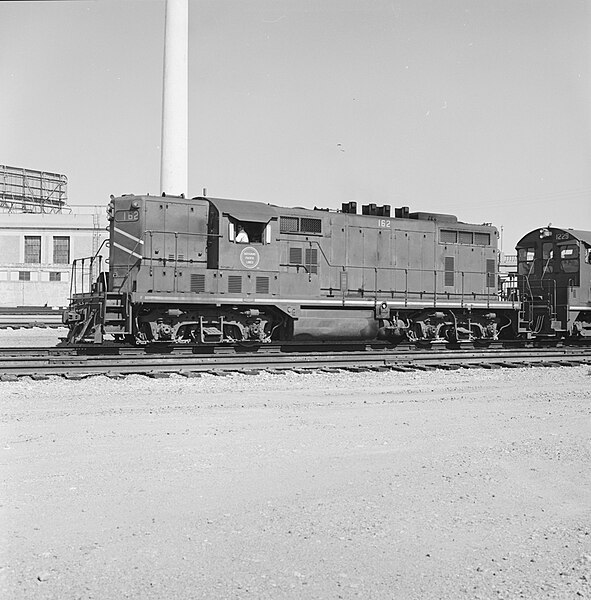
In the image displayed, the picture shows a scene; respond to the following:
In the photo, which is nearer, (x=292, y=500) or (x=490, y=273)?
(x=292, y=500)

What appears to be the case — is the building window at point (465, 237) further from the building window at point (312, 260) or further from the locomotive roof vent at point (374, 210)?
the building window at point (312, 260)

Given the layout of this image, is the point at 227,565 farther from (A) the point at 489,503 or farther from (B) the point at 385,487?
(A) the point at 489,503

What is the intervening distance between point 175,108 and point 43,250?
2160 centimetres

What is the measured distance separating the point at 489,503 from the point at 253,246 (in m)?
10.7

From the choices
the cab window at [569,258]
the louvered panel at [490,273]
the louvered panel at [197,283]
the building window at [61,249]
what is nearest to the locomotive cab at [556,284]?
the cab window at [569,258]

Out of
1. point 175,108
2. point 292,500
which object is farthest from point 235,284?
point 175,108

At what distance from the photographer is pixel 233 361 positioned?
1297 centimetres

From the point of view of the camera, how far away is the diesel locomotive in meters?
14.1

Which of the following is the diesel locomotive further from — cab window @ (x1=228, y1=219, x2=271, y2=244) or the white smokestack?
the white smokestack

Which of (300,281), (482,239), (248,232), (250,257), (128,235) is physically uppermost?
(482,239)

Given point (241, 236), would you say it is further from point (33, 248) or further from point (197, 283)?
point (33, 248)

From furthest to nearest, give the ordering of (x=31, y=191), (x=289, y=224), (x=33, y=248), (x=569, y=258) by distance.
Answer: (x=31, y=191) → (x=33, y=248) → (x=569, y=258) → (x=289, y=224)

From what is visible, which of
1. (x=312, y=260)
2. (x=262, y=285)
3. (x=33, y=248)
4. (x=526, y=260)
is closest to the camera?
(x=262, y=285)

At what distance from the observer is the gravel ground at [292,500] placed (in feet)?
12.2
